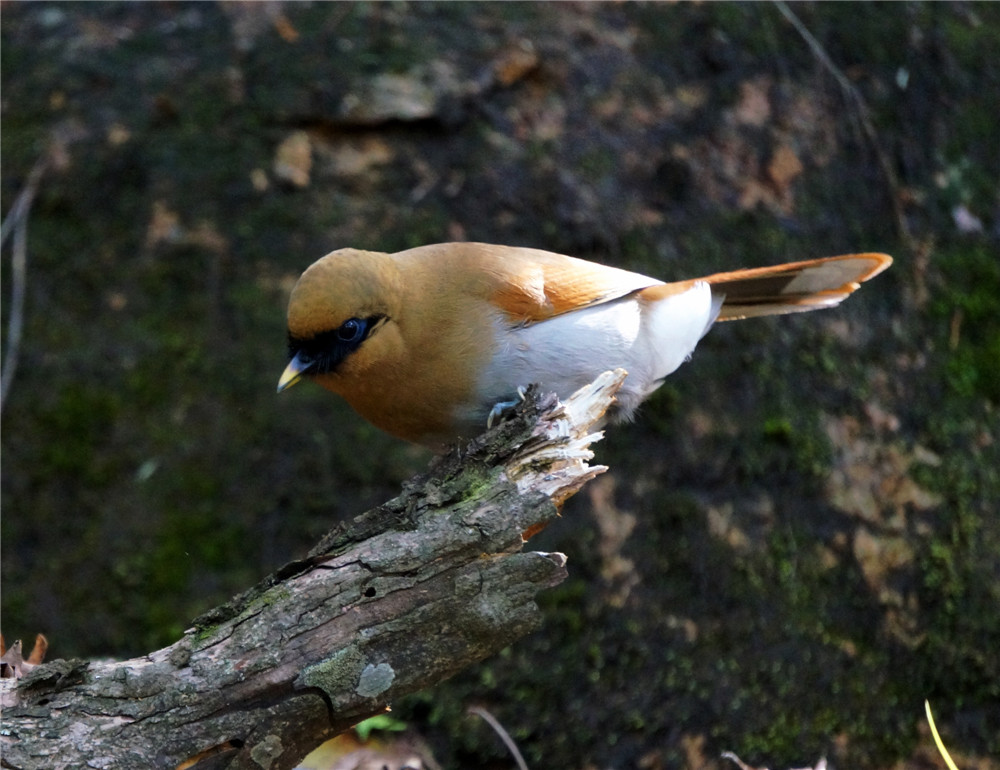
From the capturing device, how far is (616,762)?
4758mm

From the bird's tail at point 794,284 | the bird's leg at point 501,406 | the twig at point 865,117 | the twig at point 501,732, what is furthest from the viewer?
the twig at point 865,117

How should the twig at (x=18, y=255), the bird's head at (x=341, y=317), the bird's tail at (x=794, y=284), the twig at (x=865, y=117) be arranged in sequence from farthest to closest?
the twig at (x=865, y=117) < the twig at (x=18, y=255) < the bird's tail at (x=794, y=284) < the bird's head at (x=341, y=317)

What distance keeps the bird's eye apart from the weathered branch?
29.9 inches

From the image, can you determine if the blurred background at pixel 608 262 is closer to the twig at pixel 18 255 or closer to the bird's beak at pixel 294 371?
the twig at pixel 18 255

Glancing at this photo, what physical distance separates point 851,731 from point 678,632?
37.0 inches

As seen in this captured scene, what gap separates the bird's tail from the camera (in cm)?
427

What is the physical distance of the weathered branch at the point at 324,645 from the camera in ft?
8.13

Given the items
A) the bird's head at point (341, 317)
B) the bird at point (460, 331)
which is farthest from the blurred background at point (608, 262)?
the bird's head at point (341, 317)

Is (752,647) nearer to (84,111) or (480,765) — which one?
(480,765)

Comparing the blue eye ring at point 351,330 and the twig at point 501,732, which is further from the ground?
the blue eye ring at point 351,330

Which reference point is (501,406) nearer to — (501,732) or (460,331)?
(460,331)

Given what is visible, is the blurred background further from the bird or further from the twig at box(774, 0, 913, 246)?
the bird

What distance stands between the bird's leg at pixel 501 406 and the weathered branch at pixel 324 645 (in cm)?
57

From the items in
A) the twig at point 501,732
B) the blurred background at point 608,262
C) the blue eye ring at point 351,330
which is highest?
the blue eye ring at point 351,330
